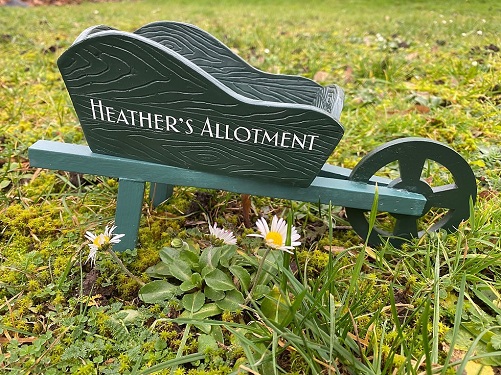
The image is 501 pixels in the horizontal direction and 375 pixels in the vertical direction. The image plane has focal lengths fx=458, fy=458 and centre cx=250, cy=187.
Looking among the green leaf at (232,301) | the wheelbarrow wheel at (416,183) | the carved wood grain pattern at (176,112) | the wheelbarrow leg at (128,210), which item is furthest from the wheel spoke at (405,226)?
the wheelbarrow leg at (128,210)

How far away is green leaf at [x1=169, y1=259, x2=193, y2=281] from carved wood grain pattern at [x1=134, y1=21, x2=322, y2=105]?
0.73 metres

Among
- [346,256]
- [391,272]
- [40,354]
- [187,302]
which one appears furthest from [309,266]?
[40,354]

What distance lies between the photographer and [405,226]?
5.66 ft

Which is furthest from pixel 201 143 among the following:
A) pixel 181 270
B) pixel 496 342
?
pixel 496 342

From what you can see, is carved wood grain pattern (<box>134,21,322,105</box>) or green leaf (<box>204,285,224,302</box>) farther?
carved wood grain pattern (<box>134,21,322,105</box>)

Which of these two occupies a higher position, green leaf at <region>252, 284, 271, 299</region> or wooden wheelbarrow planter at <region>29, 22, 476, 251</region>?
wooden wheelbarrow planter at <region>29, 22, 476, 251</region>

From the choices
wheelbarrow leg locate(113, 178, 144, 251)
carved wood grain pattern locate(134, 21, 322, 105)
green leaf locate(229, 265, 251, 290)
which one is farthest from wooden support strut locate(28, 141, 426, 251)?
carved wood grain pattern locate(134, 21, 322, 105)

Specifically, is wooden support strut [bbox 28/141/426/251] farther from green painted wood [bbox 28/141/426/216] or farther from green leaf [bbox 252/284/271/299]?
green leaf [bbox 252/284/271/299]

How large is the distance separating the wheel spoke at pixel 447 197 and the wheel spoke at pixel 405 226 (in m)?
0.09

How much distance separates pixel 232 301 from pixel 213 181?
0.40 m

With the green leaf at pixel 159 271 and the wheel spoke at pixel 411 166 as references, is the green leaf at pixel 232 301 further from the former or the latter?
the wheel spoke at pixel 411 166

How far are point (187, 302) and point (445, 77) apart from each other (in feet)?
9.25

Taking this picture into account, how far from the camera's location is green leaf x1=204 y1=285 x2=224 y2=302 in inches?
56.6

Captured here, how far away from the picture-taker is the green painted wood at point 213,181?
1521 mm
